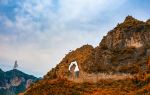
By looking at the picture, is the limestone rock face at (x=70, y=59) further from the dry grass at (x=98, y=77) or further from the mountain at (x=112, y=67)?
the dry grass at (x=98, y=77)

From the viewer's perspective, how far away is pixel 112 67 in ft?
373

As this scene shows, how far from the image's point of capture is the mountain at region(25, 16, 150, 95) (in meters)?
97.2

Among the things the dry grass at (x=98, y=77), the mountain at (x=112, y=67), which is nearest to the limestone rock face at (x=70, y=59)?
the mountain at (x=112, y=67)

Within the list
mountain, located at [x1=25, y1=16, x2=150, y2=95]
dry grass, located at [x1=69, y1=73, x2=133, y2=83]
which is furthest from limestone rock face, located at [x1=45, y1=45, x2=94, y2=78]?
dry grass, located at [x1=69, y1=73, x2=133, y2=83]

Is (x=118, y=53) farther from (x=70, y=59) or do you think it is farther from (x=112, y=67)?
(x=70, y=59)

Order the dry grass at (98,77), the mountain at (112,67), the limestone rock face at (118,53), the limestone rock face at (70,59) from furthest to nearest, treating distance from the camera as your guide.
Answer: the limestone rock face at (70,59) → the limestone rock face at (118,53) → the dry grass at (98,77) → the mountain at (112,67)

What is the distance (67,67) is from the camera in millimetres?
131125

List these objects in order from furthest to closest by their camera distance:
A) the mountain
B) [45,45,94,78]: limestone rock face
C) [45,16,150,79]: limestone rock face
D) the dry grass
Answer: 1. [45,45,94,78]: limestone rock face
2. [45,16,150,79]: limestone rock face
3. the dry grass
4. the mountain

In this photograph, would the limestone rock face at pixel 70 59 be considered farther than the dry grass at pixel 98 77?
Yes

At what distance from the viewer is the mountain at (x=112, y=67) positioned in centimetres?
9725

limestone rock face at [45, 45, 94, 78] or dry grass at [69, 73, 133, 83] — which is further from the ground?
limestone rock face at [45, 45, 94, 78]

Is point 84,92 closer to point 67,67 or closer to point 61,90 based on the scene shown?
point 61,90

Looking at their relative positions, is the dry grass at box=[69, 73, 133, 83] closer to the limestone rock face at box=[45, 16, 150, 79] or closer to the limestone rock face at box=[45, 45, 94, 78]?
the limestone rock face at box=[45, 16, 150, 79]

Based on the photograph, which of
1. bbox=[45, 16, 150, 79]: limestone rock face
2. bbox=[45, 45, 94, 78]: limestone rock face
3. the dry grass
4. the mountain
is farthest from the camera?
bbox=[45, 45, 94, 78]: limestone rock face
